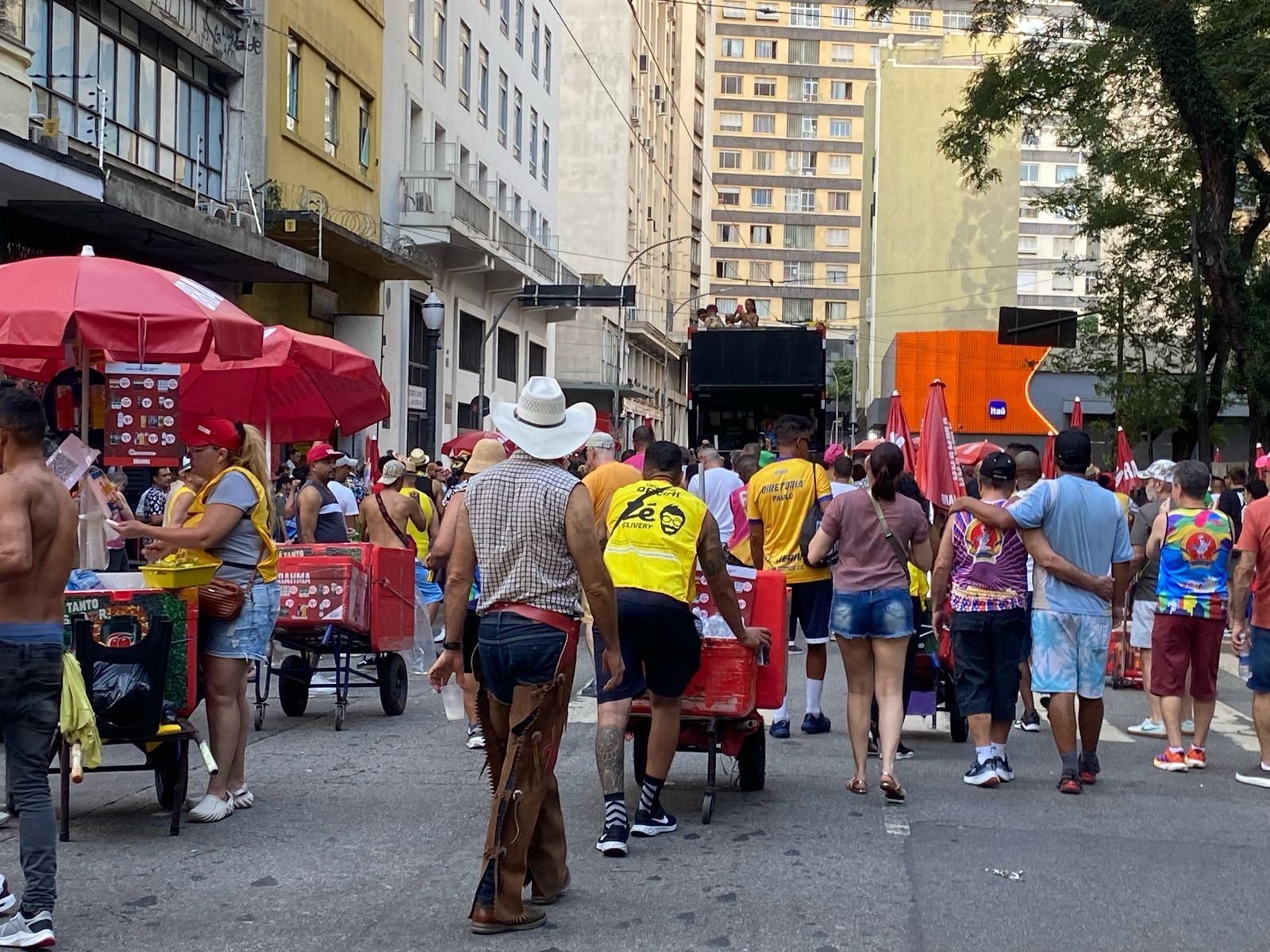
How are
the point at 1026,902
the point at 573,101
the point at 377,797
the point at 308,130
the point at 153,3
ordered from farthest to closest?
the point at 573,101, the point at 308,130, the point at 153,3, the point at 377,797, the point at 1026,902

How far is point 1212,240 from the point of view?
20672 millimetres

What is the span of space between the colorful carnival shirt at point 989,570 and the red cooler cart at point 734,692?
1187 millimetres

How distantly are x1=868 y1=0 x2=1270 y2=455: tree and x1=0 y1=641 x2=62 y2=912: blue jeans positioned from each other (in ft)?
57.3

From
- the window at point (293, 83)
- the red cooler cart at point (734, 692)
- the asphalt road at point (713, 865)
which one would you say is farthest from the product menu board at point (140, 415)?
the window at point (293, 83)

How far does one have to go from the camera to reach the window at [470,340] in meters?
36.2

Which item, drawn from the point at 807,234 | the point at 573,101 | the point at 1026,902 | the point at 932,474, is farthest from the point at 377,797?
the point at 807,234

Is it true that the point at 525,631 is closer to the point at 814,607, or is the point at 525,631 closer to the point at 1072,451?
the point at 1072,451

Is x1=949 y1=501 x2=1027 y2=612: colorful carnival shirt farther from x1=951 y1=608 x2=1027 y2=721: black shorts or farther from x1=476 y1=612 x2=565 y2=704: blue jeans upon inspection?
x1=476 y1=612 x2=565 y2=704: blue jeans

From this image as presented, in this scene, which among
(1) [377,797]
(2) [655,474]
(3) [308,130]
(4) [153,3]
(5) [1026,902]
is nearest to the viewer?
(5) [1026,902]

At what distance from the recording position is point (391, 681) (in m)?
10.9

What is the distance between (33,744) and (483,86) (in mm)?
34269

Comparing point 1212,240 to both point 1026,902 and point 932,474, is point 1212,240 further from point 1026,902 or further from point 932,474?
point 1026,902

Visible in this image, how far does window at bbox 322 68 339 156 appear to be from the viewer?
2641cm

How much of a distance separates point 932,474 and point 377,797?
13.7 ft
